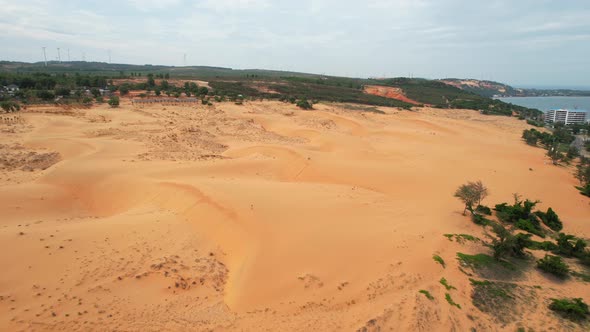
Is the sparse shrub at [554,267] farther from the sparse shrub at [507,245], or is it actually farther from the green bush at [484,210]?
the green bush at [484,210]

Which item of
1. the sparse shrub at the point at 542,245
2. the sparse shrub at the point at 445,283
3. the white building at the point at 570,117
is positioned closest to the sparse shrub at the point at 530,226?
the sparse shrub at the point at 542,245

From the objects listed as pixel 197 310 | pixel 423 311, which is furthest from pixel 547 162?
pixel 197 310

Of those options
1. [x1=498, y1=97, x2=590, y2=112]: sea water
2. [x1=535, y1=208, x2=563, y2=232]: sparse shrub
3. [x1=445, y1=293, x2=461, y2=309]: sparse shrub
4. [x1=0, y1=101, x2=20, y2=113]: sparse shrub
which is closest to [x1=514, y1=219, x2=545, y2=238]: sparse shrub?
[x1=535, y1=208, x2=563, y2=232]: sparse shrub

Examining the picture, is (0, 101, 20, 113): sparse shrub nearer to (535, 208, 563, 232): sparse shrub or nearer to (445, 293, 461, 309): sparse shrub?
(445, 293, 461, 309): sparse shrub

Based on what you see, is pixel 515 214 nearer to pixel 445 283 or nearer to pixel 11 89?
pixel 445 283

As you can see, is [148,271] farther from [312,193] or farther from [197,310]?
[312,193]
